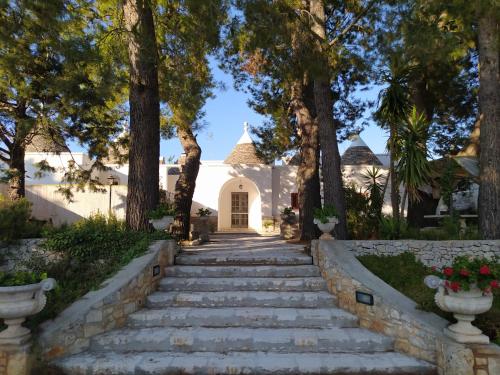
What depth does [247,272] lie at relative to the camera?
20.6 ft

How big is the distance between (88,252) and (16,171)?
6.15 metres

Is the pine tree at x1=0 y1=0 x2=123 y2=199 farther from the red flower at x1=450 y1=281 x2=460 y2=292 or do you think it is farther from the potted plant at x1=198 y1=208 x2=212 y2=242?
the red flower at x1=450 y1=281 x2=460 y2=292

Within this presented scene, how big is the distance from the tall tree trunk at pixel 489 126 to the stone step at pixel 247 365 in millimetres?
5110

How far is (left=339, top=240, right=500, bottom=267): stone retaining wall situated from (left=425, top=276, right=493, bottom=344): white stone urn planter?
311cm

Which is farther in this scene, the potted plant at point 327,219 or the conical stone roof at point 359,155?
the conical stone roof at point 359,155

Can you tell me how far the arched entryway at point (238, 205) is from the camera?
1805cm

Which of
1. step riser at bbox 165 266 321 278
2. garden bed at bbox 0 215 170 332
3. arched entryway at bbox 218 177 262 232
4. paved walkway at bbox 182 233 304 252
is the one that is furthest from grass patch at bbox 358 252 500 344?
arched entryway at bbox 218 177 262 232

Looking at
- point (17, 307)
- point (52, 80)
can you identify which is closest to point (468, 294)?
point (17, 307)

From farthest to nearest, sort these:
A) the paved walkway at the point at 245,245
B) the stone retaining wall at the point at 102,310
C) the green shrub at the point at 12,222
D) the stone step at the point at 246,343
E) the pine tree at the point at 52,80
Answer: the paved walkway at the point at 245,245, the pine tree at the point at 52,80, the green shrub at the point at 12,222, the stone step at the point at 246,343, the stone retaining wall at the point at 102,310

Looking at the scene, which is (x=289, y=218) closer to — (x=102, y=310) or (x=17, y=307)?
(x=102, y=310)

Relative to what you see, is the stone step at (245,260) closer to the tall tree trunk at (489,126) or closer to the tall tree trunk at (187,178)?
the tall tree trunk at (187,178)

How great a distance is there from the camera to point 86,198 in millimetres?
14781

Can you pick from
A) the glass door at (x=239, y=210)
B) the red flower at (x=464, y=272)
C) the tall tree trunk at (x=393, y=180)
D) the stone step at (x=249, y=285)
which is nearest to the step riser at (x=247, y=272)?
the stone step at (x=249, y=285)

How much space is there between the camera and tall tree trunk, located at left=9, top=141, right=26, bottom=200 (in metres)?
10.7
